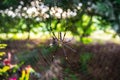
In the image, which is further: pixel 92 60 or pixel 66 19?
pixel 92 60

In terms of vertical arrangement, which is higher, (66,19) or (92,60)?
(66,19)

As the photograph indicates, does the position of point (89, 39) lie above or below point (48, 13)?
below

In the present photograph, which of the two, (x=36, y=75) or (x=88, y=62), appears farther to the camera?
(x=88, y=62)

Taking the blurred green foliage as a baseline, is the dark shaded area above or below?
below

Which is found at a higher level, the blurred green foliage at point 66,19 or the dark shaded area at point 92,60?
the blurred green foliage at point 66,19

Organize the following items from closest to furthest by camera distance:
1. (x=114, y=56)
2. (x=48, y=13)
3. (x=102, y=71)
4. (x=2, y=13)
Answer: (x=48, y=13) < (x=2, y=13) < (x=102, y=71) < (x=114, y=56)

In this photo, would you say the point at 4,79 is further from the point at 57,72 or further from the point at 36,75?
the point at 57,72

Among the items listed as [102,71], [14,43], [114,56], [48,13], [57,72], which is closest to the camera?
[48,13]

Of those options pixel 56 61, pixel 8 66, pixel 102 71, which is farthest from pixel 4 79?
pixel 102 71

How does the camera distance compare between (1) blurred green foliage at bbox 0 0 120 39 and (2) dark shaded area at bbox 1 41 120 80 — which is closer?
(1) blurred green foliage at bbox 0 0 120 39

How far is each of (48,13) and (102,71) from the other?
2775 mm

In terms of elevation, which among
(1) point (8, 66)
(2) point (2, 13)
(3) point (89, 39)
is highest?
(2) point (2, 13)

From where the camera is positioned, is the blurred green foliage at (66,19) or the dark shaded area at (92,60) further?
the dark shaded area at (92,60)

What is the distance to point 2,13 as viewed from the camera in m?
6.33
